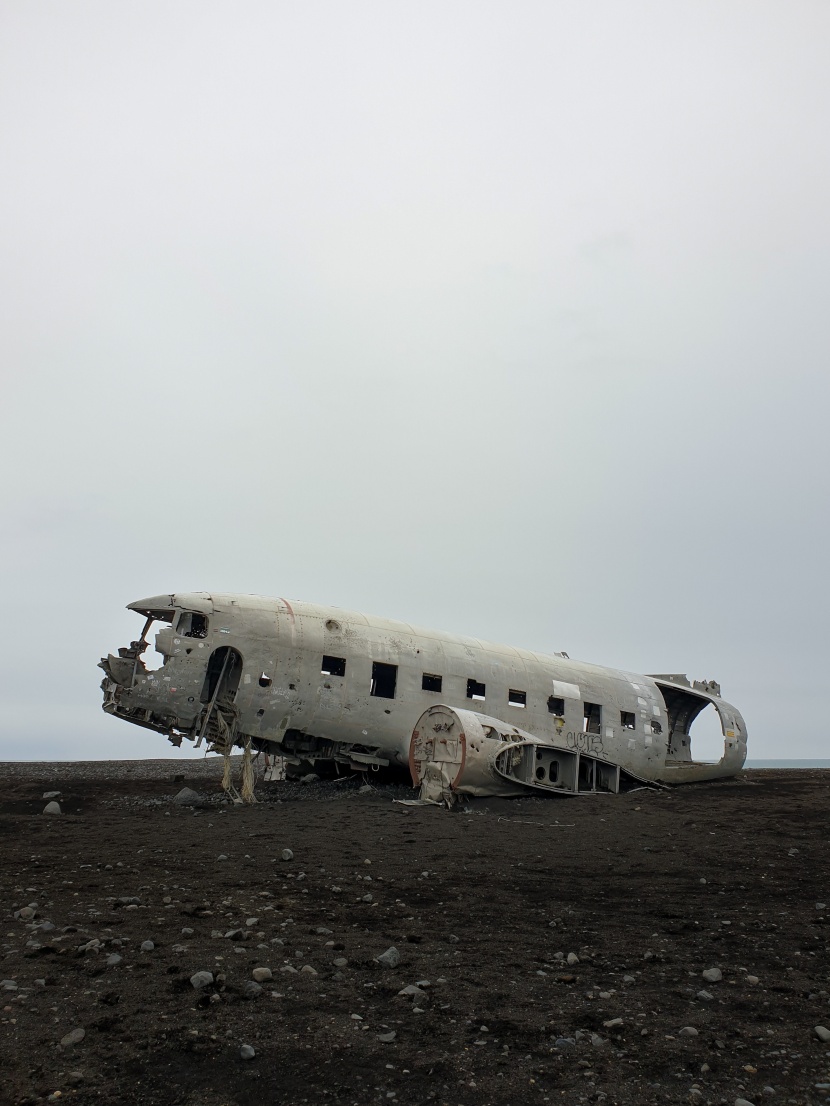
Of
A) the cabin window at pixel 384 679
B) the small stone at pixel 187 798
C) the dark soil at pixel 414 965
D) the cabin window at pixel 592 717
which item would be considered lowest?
the small stone at pixel 187 798

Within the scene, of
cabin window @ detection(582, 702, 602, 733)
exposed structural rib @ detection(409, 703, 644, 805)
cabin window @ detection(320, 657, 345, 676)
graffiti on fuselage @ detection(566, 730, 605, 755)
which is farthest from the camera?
cabin window @ detection(582, 702, 602, 733)

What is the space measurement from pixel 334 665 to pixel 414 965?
13.4 meters

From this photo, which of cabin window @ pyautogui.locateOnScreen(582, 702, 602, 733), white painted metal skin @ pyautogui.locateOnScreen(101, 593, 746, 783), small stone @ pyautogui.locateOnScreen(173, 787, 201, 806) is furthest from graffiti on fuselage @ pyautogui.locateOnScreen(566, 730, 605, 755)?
small stone @ pyautogui.locateOnScreen(173, 787, 201, 806)

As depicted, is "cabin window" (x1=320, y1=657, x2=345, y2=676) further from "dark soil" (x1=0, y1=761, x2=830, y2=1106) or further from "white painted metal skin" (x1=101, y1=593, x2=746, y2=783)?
"dark soil" (x1=0, y1=761, x2=830, y2=1106)

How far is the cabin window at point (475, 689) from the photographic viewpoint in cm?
2253

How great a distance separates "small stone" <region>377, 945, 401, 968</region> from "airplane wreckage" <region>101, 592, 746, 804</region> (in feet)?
34.9

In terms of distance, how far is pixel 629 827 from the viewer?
52.2 feet

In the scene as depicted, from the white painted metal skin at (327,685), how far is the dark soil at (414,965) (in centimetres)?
432

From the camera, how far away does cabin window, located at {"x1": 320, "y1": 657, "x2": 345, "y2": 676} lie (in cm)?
Answer: 2059

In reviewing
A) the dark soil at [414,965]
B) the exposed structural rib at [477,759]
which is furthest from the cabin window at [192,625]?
the exposed structural rib at [477,759]

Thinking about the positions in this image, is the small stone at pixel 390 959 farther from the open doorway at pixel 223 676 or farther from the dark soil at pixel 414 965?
the open doorway at pixel 223 676

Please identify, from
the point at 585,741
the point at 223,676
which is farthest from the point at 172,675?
the point at 585,741

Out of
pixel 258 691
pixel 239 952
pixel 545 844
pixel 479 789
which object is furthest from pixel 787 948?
pixel 258 691

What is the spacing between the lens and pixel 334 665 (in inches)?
816
